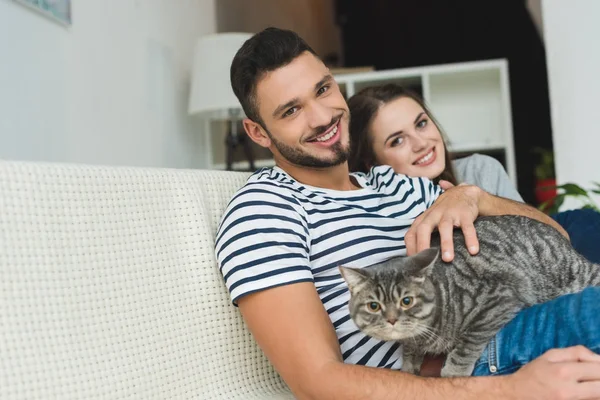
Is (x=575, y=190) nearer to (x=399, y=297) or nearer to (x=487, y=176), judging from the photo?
(x=487, y=176)

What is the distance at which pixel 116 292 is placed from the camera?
3.72 feet

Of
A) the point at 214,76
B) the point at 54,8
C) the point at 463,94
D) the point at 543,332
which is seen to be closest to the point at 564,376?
the point at 543,332

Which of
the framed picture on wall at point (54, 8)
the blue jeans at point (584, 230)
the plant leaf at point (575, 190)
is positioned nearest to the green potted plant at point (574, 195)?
the plant leaf at point (575, 190)

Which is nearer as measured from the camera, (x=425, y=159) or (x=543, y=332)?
(x=543, y=332)

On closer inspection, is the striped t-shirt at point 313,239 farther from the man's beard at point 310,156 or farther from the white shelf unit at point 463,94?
the white shelf unit at point 463,94

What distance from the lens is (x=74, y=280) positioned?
1072 mm

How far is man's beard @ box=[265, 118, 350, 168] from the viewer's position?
150 centimetres

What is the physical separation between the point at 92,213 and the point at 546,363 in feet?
2.68

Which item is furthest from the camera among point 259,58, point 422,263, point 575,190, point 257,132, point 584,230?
point 575,190

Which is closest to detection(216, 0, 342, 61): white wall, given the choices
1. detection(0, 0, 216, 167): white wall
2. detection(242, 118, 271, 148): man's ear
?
detection(0, 0, 216, 167): white wall

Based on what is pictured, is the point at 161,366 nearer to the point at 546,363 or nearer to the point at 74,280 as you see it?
the point at 74,280

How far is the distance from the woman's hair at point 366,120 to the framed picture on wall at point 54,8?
1008mm

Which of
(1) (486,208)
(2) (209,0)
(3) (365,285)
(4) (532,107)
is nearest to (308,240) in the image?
(3) (365,285)

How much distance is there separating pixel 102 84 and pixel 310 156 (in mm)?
1256
